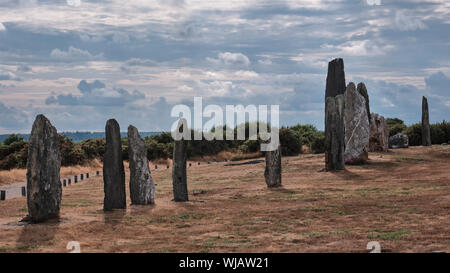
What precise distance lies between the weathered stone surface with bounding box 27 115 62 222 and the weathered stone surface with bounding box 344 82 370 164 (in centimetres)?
1903

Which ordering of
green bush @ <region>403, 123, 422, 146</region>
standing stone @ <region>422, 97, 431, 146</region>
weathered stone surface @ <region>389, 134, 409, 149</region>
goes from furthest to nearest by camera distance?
green bush @ <region>403, 123, 422, 146</region>
standing stone @ <region>422, 97, 431, 146</region>
weathered stone surface @ <region>389, 134, 409, 149</region>

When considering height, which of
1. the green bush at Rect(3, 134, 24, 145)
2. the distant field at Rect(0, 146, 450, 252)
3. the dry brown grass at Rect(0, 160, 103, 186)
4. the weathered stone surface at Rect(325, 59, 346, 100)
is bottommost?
the distant field at Rect(0, 146, 450, 252)

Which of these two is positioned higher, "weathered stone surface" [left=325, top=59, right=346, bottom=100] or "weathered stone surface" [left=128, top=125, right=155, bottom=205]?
"weathered stone surface" [left=325, top=59, right=346, bottom=100]

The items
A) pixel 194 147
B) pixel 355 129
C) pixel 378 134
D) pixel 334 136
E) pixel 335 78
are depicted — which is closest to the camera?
pixel 334 136

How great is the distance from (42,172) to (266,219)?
6.40m

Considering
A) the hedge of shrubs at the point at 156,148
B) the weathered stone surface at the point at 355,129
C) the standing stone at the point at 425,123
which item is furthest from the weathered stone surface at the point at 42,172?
the standing stone at the point at 425,123

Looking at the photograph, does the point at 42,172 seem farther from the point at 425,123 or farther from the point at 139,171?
the point at 425,123

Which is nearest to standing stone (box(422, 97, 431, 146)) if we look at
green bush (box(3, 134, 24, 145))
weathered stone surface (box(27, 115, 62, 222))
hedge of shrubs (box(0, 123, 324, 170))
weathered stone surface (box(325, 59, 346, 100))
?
hedge of shrubs (box(0, 123, 324, 170))

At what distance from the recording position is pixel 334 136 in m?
28.8

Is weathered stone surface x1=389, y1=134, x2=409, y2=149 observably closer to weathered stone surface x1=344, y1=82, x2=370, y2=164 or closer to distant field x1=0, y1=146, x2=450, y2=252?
weathered stone surface x1=344, y1=82, x2=370, y2=164

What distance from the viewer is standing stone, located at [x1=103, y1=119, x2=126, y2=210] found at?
17.9 metres

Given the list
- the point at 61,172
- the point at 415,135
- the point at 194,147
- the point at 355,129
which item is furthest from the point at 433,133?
the point at 61,172
